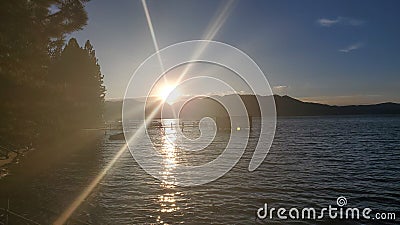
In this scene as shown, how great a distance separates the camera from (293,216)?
16906 millimetres

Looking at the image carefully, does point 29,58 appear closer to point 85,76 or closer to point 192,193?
point 192,193

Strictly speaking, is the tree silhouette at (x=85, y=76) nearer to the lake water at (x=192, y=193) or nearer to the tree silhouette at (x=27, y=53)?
the lake water at (x=192, y=193)

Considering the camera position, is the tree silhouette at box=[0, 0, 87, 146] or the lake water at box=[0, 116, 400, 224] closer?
the tree silhouette at box=[0, 0, 87, 146]

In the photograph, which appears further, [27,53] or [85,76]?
[85,76]

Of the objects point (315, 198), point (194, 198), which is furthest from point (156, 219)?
point (315, 198)

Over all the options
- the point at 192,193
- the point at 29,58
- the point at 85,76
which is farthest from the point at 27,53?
the point at 85,76

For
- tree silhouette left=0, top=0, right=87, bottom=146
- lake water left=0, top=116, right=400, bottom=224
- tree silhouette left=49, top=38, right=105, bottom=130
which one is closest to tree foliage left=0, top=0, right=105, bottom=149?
tree silhouette left=0, top=0, right=87, bottom=146

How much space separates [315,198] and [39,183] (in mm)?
18583

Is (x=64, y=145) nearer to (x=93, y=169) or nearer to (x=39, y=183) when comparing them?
(x=93, y=169)

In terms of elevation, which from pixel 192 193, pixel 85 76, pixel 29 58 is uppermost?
pixel 85 76

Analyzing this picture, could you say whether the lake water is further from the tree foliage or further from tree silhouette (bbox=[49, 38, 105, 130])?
tree silhouette (bbox=[49, 38, 105, 130])

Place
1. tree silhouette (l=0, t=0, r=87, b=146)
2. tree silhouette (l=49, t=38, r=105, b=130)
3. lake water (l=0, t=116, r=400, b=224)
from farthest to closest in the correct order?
1. tree silhouette (l=49, t=38, r=105, b=130)
2. lake water (l=0, t=116, r=400, b=224)
3. tree silhouette (l=0, t=0, r=87, b=146)

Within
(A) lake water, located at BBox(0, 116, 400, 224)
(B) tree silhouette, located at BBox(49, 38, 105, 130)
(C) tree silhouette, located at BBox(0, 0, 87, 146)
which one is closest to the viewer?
(C) tree silhouette, located at BBox(0, 0, 87, 146)

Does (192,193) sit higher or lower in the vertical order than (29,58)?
lower
